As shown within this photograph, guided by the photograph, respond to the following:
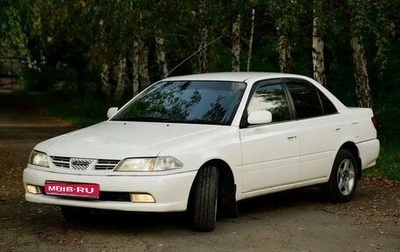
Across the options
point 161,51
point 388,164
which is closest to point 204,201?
point 388,164

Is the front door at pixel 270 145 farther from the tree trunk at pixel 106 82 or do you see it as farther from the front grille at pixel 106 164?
the tree trunk at pixel 106 82

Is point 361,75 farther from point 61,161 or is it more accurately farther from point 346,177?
point 61,161

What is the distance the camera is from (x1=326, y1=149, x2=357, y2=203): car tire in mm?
9916

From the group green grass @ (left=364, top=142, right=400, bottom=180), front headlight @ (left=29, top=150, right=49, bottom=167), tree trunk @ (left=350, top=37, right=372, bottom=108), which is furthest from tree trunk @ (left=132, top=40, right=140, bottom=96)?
front headlight @ (left=29, top=150, right=49, bottom=167)

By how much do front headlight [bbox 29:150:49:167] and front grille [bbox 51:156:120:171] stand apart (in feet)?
0.63

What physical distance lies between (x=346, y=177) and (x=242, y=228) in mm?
2357

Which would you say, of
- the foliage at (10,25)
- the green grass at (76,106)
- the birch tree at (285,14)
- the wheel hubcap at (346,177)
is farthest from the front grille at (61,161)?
the green grass at (76,106)

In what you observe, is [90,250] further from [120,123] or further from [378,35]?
[378,35]

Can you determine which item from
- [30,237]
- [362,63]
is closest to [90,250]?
[30,237]

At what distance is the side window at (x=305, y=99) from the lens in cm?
961

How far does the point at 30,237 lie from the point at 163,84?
269 cm

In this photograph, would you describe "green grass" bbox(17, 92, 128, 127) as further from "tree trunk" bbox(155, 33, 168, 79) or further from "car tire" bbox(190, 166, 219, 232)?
"car tire" bbox(190, 166, 219, 232)

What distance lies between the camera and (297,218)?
9.05 m

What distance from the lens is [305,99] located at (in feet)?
32.2
